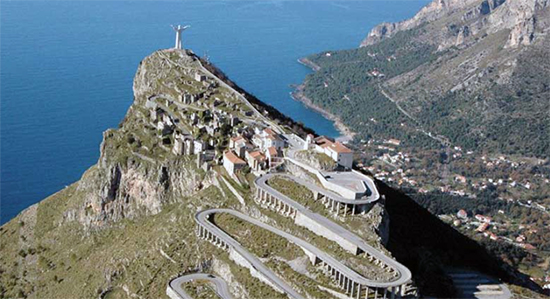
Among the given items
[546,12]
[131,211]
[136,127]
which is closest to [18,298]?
[131,211]

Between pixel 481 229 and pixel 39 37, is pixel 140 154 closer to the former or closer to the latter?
pixel 481 229

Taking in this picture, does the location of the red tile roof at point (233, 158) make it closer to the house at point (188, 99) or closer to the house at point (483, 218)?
the house at point (188, 99)

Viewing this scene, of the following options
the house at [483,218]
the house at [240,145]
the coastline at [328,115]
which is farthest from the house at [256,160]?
the coastline at [328,115]

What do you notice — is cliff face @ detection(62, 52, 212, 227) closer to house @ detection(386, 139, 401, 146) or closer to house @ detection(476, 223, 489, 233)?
house @ detection(476, 223, 489, 233)

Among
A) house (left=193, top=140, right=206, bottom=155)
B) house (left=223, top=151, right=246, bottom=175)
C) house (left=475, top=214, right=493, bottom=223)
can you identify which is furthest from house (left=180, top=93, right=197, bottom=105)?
house (left=475, top=214, right=493, bottom=223)

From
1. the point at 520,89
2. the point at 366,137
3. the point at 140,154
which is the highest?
the point at 140,154

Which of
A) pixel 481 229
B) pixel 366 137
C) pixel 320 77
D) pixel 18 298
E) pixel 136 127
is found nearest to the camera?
pixel 18 298

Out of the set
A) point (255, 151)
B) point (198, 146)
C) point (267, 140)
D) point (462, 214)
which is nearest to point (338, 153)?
point (267, 140)
